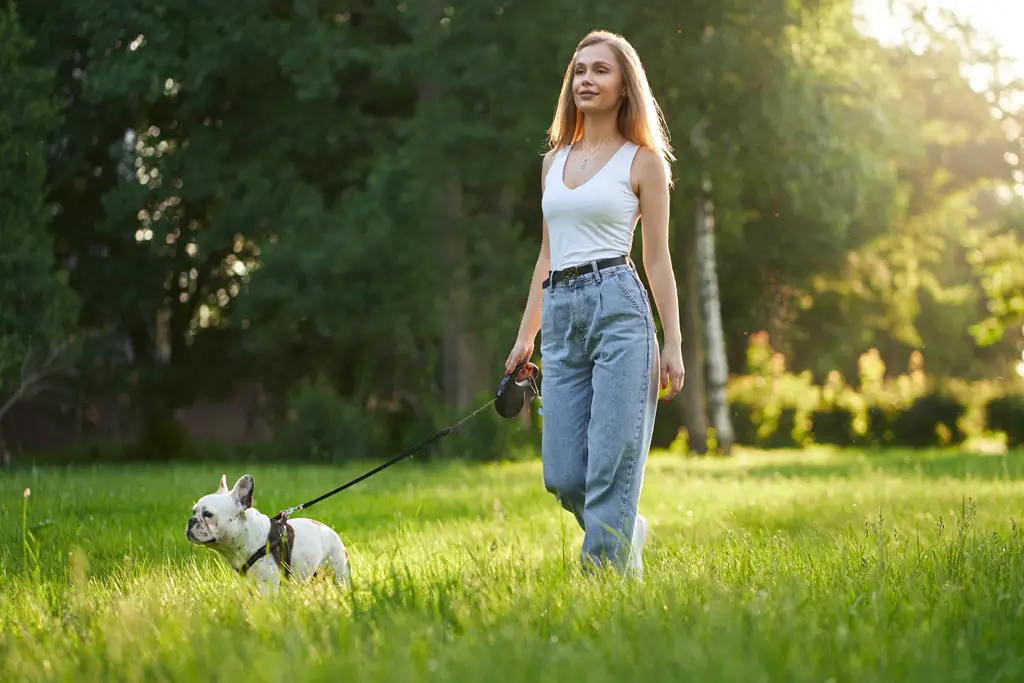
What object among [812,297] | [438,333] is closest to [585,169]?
[438,333]

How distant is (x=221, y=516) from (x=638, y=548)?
199 cm

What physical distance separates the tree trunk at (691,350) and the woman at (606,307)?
19.0 meters

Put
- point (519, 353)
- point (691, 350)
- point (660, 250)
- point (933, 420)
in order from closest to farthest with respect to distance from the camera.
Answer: point (660, 250) → point (519, 353) → point (691, 350) → point (933, 420)

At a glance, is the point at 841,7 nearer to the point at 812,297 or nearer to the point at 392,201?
the point at 392,201

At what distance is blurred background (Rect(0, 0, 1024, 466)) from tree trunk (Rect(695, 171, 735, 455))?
58mm

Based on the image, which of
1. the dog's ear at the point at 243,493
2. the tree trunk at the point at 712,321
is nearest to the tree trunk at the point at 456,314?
the tree trunk at the point at 712,321

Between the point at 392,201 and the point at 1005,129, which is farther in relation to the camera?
the point at 1005,129

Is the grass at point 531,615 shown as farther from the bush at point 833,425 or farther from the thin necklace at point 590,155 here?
the bush at point 833,425

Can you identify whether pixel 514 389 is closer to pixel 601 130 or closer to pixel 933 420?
pixel 601 130

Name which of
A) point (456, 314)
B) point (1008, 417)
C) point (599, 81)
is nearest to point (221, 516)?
point (599, 81)

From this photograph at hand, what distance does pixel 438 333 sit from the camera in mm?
21141

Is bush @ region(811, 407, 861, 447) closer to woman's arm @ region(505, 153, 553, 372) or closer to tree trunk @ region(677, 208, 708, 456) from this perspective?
tree trunk @ region(677, 208, 708, 456)

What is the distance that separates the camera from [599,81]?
5.45 meters

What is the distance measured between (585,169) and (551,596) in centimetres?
195
